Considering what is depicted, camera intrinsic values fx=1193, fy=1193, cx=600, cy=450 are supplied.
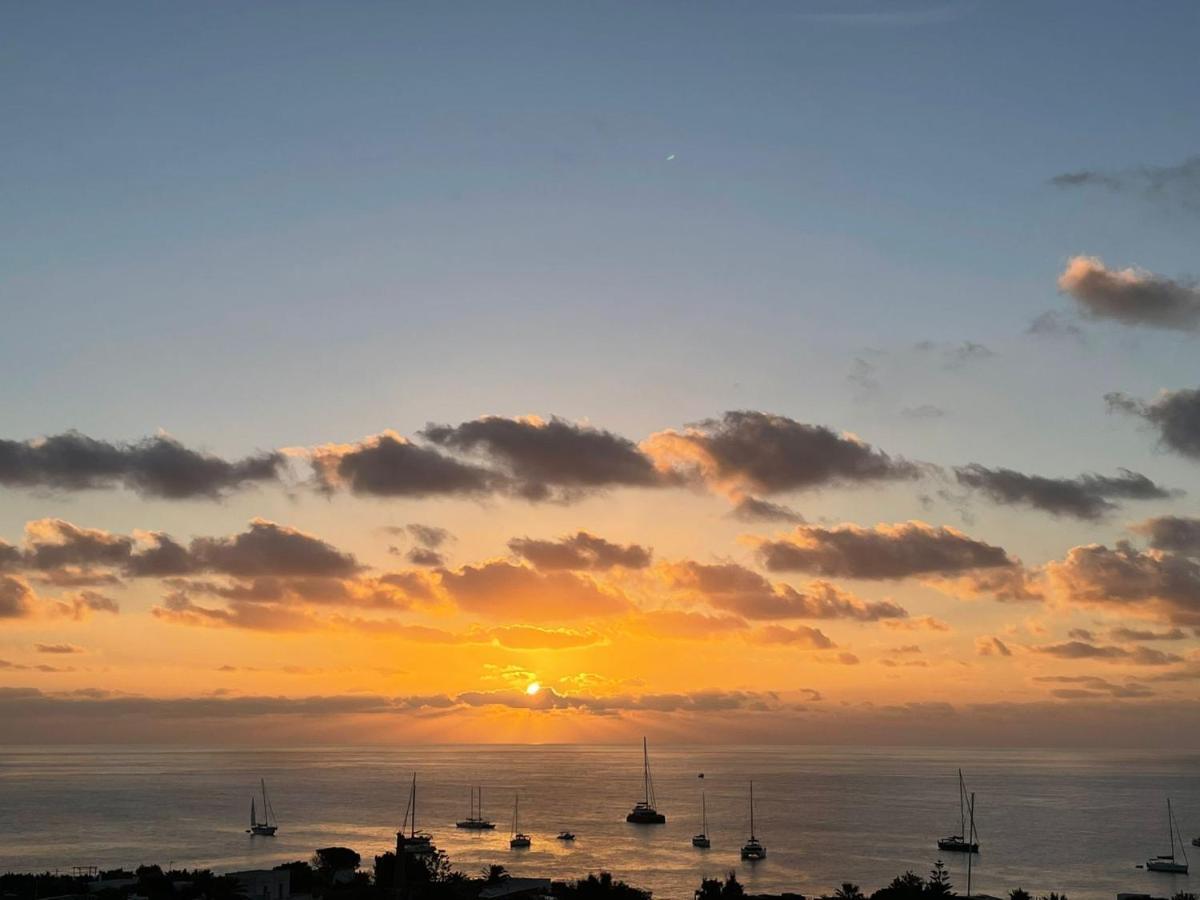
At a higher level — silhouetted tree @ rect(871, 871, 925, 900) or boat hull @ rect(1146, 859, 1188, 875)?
silhouetted tree @ rect(871, 871, 925, 900)

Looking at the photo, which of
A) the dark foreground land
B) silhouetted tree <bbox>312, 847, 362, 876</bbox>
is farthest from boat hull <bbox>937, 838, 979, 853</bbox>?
silhouetted tree <bbox>312, 847, 362, 876</bbox>

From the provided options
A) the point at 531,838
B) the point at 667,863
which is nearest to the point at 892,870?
the point at 667,863

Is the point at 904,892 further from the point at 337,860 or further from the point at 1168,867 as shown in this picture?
the point at 1168,867

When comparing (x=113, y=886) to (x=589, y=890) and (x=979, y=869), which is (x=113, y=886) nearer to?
(x=589, y=890)

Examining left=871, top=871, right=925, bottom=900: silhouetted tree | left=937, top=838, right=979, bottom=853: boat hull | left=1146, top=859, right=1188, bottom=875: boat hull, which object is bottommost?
left=1146, top=859, right=1188, bottom=875: boat hull

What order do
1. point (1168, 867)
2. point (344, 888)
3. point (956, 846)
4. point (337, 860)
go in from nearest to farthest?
point (344, 888)
point (337, 860)
point (1168, 867)
point (956, 846)

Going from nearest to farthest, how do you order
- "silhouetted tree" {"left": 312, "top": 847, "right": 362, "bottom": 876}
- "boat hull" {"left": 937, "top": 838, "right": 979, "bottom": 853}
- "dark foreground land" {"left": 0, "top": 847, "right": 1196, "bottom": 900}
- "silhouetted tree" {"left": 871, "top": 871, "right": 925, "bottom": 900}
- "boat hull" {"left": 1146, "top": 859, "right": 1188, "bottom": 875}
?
"dark foreground land" {"left": 0, "top": 847, "right": 1196, "bottom": 900}, "silhouetted tree" {"left": 871, "top": 871, "right": 925, "bottom": 900}, "silhouetted tree" {"left": 312, "top": 847, "right": 362, "bottom": 876}, "boat hull" {"left": 1146, "top": 859, "right": 1188, "bottom": 875}, "boat hull" {"left": 937, "top": 838, "right": 979, "bottom": 853}

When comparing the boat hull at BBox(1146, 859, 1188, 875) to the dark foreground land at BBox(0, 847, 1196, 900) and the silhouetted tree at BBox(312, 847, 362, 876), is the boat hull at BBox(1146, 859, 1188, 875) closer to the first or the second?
the dark foreground land at BBox(0, 847, 1196, 900)

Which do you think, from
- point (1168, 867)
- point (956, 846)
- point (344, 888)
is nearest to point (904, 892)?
point (344, 888)

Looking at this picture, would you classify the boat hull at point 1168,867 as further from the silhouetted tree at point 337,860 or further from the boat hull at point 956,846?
the silhouetted tree at point 337,860

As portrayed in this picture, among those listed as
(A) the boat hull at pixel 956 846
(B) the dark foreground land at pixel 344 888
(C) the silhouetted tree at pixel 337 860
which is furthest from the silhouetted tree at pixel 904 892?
(A) the boat hull at pixel 956 846

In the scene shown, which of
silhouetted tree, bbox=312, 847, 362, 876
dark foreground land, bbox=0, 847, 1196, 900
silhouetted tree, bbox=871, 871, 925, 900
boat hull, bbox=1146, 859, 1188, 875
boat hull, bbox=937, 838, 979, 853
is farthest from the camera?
boat hull, bbox=937, 838, 979, 853

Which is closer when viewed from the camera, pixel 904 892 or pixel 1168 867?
pixel 904 892
